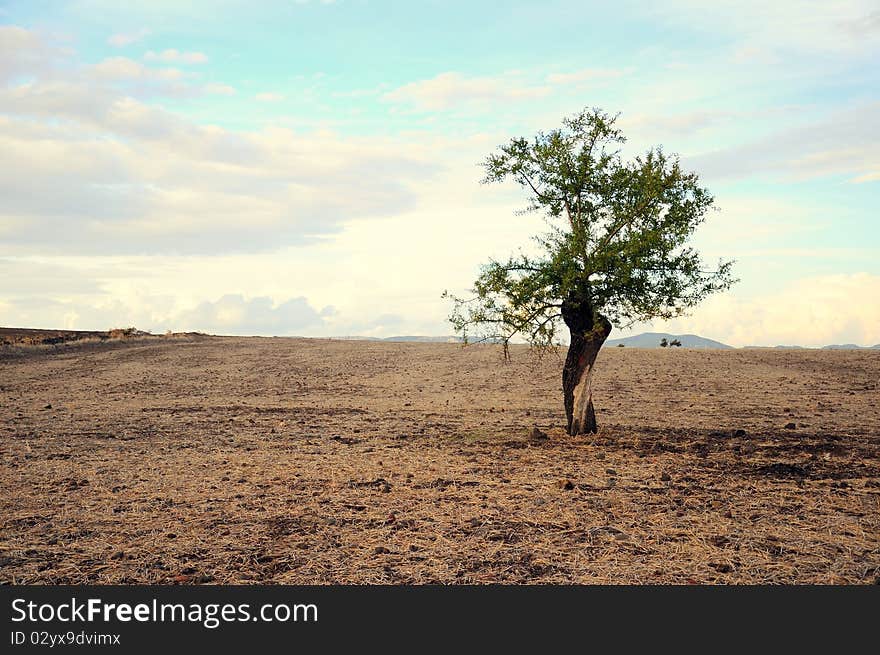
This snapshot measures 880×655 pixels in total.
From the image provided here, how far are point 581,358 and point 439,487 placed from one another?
22.8 feet

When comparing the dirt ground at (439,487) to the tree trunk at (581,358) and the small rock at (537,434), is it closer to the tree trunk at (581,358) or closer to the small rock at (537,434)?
the small rock at (537,434)

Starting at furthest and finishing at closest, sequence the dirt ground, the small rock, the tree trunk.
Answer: the small rock
the tree trunk
the dirt ground

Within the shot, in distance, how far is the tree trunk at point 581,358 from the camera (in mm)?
17641

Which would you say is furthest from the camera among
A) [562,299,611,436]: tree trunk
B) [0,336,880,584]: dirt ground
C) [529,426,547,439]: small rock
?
[529,426,547,439]: small rock

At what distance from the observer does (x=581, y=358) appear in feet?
59.3

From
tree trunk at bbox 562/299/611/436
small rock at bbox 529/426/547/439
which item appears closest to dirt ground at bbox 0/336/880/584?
small rock at bbox 529/426/547/439

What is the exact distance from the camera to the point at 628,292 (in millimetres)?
17391

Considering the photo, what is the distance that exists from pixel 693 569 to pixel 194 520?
6662 millimetres

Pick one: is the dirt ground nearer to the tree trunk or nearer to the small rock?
the small rock

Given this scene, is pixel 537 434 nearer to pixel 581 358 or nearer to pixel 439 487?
pixel 581 358

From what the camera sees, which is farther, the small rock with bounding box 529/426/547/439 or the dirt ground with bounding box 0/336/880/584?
the small rock with bounding box 529/426/547/439

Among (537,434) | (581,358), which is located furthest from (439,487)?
(581,358)

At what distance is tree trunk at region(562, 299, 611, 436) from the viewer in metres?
17.6

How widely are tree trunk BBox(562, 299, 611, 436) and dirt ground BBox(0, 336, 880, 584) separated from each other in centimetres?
61
